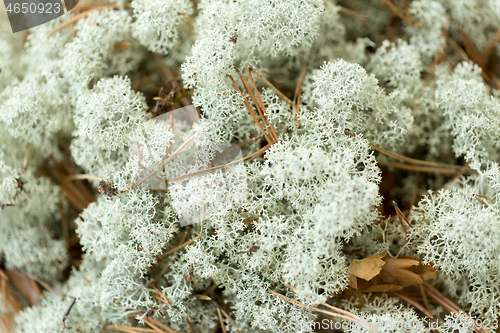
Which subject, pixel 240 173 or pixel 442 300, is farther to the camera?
pixel 442 300

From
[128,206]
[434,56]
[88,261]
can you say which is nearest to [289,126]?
[128,206]

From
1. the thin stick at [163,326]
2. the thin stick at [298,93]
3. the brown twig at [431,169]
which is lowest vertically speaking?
the thin stick at [163,326]

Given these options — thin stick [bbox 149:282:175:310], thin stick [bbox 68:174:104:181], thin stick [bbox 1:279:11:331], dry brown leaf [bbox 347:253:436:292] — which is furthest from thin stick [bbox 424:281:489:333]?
thin stick [bbox 1:279:11:331]

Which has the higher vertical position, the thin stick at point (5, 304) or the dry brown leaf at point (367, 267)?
the dry brown leaf at point (367, 267)

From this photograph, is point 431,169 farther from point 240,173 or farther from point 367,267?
point 240,173

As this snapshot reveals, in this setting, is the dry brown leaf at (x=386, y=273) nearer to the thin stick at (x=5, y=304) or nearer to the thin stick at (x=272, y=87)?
the thin stick at (x=272, y=87)

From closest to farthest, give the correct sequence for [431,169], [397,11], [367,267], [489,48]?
[367,267]
[431,169]
[397,11]
[489,48]

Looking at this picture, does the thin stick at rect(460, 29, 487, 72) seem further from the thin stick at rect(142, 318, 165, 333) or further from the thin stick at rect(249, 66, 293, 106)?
the thin stick at rect(142, 318, 165, 333)

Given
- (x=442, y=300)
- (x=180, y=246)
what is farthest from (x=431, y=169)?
(x=180, y=246)

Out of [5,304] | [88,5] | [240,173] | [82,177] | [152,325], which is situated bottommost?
[5,304]

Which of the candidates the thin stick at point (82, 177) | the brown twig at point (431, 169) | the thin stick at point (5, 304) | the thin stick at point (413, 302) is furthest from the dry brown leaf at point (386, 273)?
the thin stick at point (5, 304)

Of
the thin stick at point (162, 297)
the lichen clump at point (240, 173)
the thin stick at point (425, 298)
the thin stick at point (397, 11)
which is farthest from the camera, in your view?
the thin stick at point (397, 11)

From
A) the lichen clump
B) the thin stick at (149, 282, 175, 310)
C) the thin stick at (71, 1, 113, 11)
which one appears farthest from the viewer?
the thin stick at (71, 1, 113, 11)
